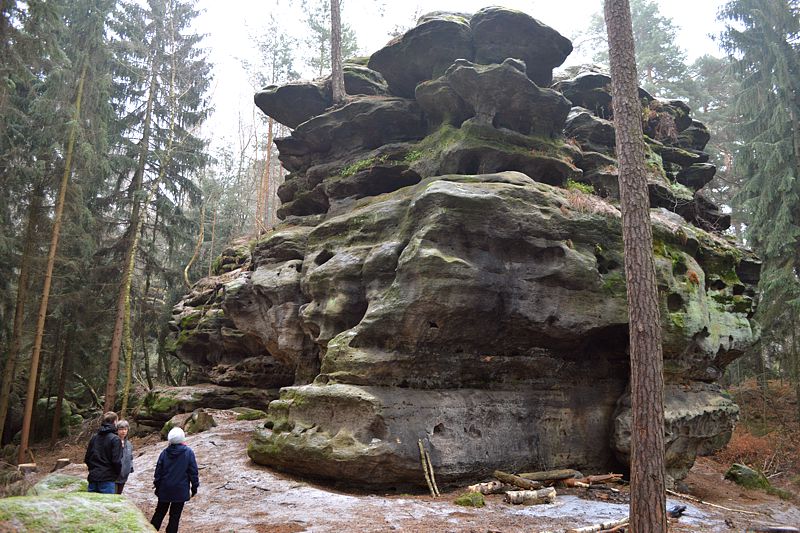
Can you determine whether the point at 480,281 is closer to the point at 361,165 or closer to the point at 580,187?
the point at 580,187

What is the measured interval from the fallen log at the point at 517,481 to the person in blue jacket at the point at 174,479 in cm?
617

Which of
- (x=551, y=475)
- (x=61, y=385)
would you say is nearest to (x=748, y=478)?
(x=551, y=475)

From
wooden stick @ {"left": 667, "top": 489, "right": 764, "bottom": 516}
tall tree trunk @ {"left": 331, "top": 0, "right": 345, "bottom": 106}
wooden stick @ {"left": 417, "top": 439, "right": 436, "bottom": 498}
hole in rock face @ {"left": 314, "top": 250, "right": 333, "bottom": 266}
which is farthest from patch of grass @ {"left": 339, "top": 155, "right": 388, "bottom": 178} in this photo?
wooden stick @ {"left": 667, "top": 489, "right": 764, "bottom": 516}

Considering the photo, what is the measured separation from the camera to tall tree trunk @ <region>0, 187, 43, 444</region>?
15.4 m

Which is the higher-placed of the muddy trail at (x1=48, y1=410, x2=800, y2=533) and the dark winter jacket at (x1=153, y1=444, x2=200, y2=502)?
the dark winter jacket at (x1=153, y1=444, x2=200, y2=502)

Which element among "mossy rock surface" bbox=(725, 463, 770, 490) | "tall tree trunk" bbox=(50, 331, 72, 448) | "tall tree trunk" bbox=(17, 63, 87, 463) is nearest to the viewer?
"mossy rock surface" bbox=(725, 463, 770, 490)

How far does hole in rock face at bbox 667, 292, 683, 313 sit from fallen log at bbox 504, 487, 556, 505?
535 centimetres

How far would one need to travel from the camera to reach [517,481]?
995cm

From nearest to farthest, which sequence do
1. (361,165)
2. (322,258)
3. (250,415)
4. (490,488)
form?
(490,488) < (322,258) < (361,165) < (250,415)

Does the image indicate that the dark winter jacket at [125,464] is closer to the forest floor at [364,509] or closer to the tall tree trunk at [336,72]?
the forest floor at [364,509]

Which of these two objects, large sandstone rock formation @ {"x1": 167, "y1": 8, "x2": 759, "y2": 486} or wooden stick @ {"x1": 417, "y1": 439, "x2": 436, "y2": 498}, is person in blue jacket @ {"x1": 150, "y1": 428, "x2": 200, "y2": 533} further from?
wooden stick @ {"x1": 417, "y1": 439, "x2": 436, "y2": 498}

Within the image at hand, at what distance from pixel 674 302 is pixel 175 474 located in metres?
11.1

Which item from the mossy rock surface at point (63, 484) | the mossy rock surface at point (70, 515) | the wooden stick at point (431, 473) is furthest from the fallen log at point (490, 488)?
the mossy rock surface at point (70, 515)

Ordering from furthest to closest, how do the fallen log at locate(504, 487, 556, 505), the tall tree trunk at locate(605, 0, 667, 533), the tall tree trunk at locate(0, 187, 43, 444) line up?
the tall tree trunk at locate(0, 187, 43, 444) → the fallen log at locate(504, 487, 556, 505) → the tall tree trunk at locate(605, 0, 667, 533)
